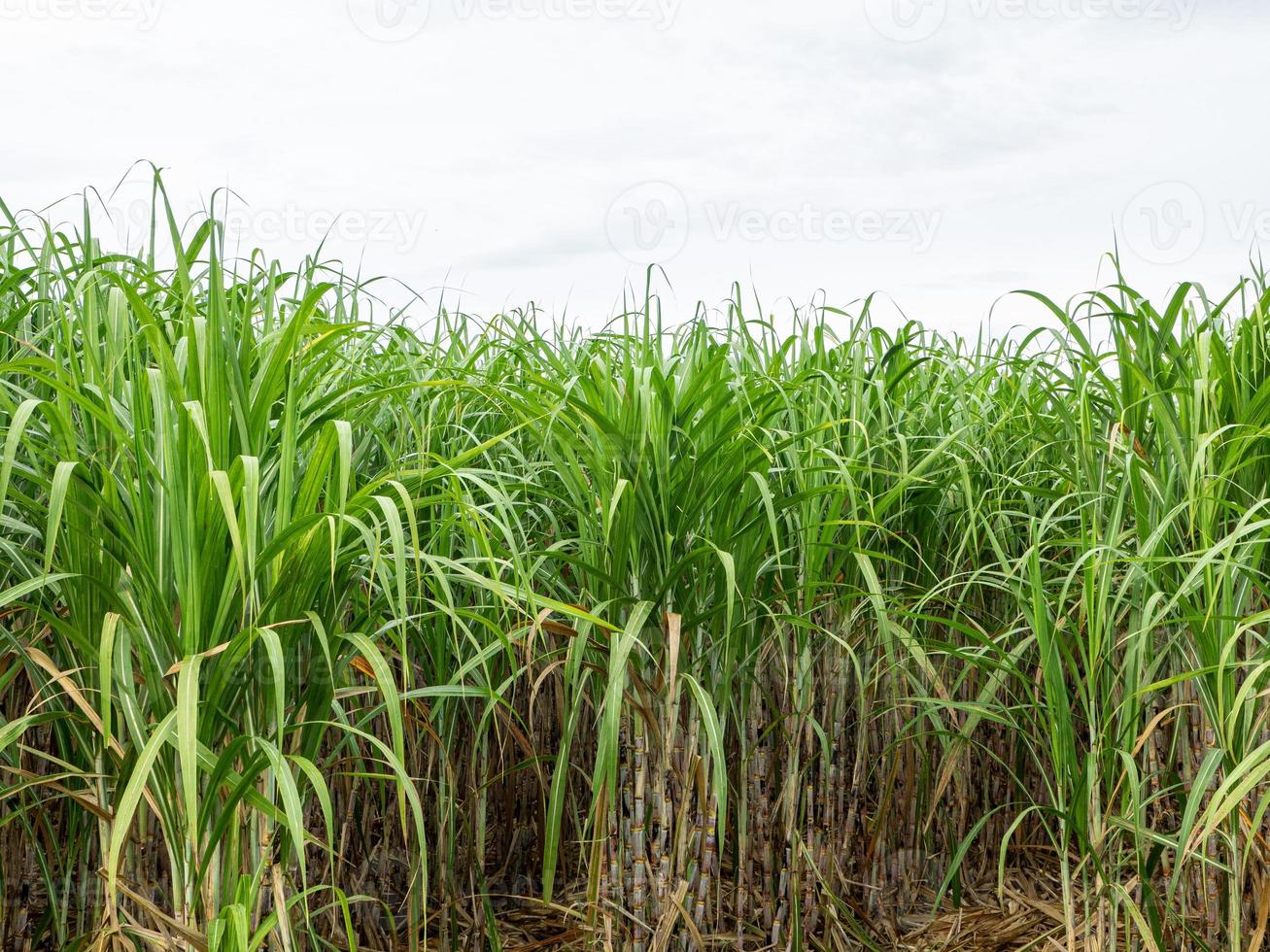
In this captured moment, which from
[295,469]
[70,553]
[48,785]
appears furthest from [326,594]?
[48,785]

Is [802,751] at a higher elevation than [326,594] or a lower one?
lower

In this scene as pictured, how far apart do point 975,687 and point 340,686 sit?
159 centimetres

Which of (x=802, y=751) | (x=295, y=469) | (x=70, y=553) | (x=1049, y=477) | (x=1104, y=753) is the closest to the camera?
(x=70, y=553)

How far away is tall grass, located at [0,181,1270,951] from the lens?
4.14ft

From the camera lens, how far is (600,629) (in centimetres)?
175

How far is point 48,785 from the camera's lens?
1.80m

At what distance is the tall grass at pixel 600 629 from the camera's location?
4.14 ft

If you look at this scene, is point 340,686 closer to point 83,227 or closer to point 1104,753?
point 83,227

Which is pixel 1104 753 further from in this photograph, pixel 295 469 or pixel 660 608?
pixel 295 469

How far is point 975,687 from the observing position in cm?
253

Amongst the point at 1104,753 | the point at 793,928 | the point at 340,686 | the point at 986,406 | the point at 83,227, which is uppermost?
the point at 83,227

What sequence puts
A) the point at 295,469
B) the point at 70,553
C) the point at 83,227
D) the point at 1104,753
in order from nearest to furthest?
the point at 70,553
the point at 295,469
the point at 1104,753
the point at 83,227

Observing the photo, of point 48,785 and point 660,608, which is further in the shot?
point 48,785

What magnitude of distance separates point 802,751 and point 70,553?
1.45 metres
